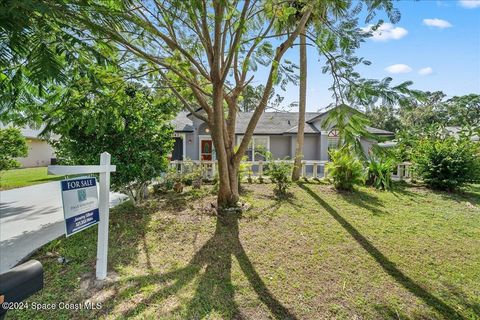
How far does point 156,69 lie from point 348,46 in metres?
4.10

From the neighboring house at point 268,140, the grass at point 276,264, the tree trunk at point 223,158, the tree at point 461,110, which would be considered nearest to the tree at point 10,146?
the grass at point 276,264

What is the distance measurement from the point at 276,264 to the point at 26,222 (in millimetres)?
6709

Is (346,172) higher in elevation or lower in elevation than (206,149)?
lower

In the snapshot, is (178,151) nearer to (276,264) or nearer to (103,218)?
(103,218)

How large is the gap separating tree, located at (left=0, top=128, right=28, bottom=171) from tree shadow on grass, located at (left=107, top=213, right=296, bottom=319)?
926 centimetres

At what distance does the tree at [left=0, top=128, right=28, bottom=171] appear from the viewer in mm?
9461

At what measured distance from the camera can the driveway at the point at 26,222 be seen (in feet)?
16.2

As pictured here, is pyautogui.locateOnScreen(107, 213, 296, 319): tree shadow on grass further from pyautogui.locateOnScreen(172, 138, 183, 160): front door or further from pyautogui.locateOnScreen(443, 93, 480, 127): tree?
pyautogui.locateOnScreen(443, 93, 480, 127): tree

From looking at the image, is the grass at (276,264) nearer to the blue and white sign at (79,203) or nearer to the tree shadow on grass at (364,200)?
the tree shadow on grass at (364,200)

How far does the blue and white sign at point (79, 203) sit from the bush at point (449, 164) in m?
11.1

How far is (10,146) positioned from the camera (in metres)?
9.63

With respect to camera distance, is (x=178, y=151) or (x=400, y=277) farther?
(x=178, y=151)

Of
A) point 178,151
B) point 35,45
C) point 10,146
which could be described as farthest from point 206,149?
point 35,45

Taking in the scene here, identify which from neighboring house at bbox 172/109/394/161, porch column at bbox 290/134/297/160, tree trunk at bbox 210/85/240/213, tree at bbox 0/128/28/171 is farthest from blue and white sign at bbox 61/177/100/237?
porch column at bbox 290/134/297/160
